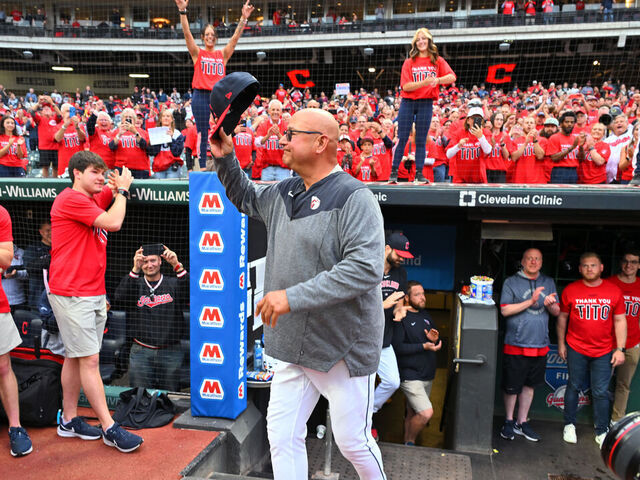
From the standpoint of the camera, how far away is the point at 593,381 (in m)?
5.04

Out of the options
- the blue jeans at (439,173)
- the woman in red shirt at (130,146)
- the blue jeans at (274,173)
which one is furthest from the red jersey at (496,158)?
the woman in red shirt at (130,146)

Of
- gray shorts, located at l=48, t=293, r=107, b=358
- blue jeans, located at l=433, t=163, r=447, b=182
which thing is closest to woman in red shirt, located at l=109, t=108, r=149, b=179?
gray shorts, located at l=48, t=293, r=107, b=358

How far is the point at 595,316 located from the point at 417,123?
103 inches

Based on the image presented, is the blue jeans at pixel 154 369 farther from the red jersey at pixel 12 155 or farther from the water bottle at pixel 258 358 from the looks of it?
the red jersey at pixel 12 155

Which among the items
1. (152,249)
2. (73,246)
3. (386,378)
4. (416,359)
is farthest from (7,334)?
(416,359)

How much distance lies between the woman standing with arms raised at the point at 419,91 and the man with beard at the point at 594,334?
1.88 metres

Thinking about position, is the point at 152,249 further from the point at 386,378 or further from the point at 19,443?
the point at 386,378

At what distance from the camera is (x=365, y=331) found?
85.7 inches

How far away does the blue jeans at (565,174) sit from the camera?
643cm

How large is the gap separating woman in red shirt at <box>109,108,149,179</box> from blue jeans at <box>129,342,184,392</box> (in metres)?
2.78

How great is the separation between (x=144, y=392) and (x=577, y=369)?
13.2 ft

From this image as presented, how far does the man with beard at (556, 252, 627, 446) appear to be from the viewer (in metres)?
4.93

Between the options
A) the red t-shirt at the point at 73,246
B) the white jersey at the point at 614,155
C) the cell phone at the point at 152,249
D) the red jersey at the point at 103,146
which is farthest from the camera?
the red jersey at the point at 103,146

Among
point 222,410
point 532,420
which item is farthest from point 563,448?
point 222,410
